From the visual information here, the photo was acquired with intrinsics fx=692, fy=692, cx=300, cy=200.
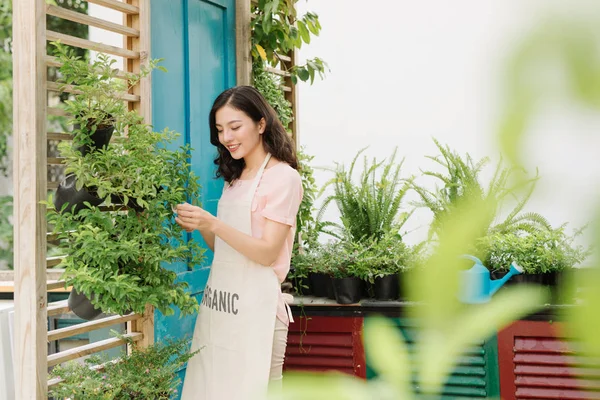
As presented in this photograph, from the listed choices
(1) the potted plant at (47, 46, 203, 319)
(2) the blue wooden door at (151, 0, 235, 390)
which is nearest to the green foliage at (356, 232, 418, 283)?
(2) the blue wooden door at (151, 0, 235, 390)

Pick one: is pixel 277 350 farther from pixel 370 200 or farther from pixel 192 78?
pixel 370 200

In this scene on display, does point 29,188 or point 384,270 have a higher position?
point 29,188

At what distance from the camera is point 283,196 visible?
98.3 inches

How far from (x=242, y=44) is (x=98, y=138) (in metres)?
1.45

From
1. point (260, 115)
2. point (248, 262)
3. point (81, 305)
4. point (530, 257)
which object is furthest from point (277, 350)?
point (530, 257)

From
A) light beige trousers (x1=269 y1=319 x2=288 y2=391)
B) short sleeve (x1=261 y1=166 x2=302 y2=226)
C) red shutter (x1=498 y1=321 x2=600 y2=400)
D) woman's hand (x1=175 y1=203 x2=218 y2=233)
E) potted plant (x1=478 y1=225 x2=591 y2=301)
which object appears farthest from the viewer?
potted plant (x1=478 y1=225 x2=591 y2=301)

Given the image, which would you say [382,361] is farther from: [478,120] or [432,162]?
[432,162]

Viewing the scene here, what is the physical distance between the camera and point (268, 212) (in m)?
2.47

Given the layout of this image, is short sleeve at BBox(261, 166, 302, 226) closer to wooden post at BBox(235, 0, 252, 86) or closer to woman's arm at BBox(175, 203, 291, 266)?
woman's arm at BBox(175, 203, 291, 266)

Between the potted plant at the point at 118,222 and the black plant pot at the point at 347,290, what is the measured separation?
1.20 meters

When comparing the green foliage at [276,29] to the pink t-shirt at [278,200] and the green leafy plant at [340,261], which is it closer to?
the green leafy plant at [340,261]

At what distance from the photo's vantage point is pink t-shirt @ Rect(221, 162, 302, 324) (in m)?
2.48

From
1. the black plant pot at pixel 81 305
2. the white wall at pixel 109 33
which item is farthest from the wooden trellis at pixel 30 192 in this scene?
the white wall at pixel 109 33

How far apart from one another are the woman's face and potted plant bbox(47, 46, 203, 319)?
26cm
